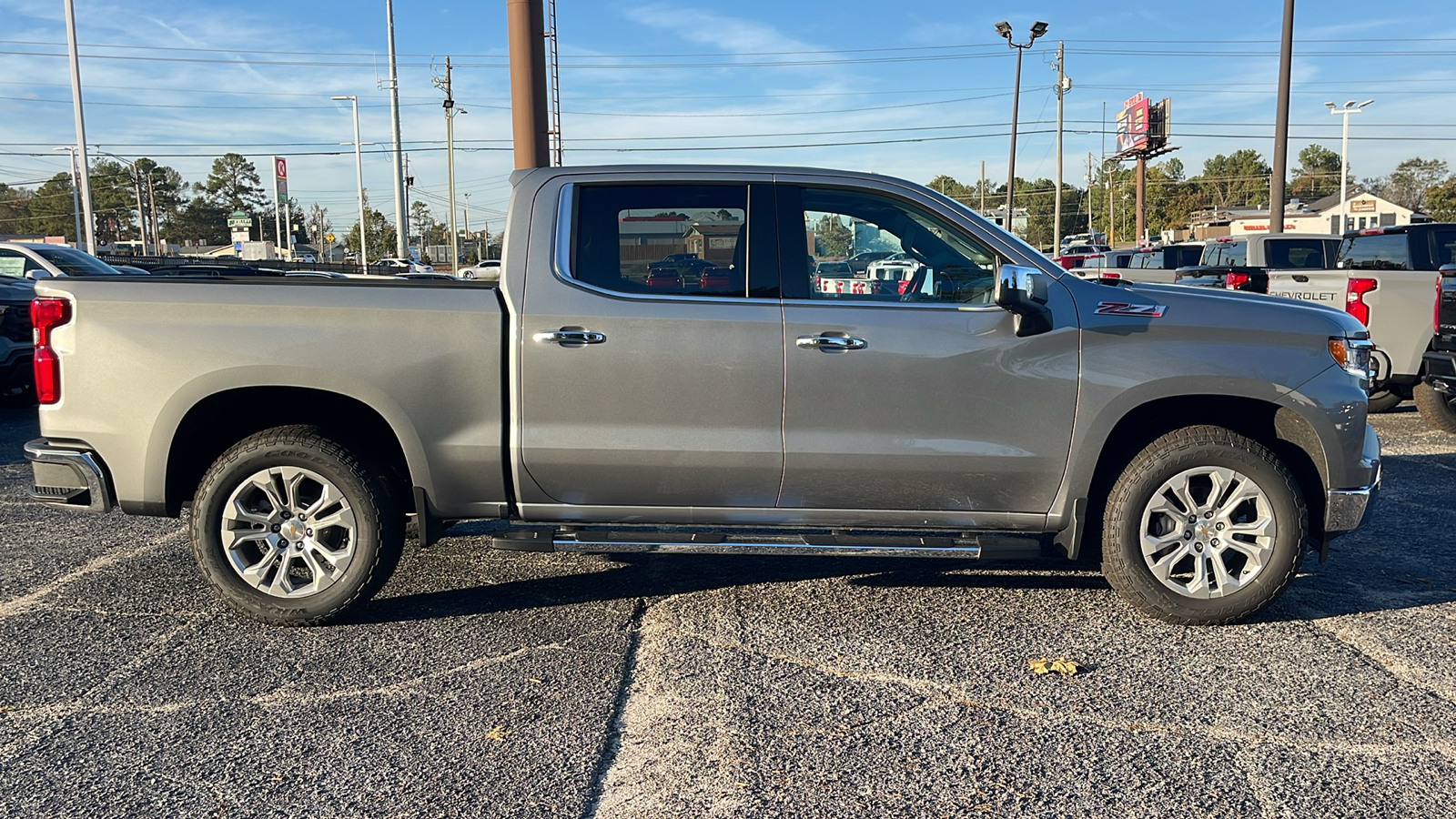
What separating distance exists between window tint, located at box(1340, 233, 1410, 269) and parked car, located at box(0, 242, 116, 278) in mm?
14030

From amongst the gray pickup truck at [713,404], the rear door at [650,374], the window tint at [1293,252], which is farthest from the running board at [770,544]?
the window tint at [1293,252]

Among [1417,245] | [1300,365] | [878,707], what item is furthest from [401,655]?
[1417,245]

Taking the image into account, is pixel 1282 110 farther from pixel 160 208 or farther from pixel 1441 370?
pixel 160 208

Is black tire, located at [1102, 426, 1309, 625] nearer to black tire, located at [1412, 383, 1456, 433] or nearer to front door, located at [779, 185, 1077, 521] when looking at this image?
front door, located at [779, 185, 1077, 521]

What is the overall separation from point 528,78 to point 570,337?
6.18 meters

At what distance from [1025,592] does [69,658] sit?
13.5ft

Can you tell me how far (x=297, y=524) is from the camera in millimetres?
4492

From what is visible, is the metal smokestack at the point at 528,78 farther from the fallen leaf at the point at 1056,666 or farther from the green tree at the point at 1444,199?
the green tree at the point at 1444,199

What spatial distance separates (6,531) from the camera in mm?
6137

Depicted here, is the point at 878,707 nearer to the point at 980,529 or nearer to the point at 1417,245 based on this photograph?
the point at 980,529

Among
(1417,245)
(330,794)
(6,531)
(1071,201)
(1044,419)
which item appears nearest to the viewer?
(330,794)

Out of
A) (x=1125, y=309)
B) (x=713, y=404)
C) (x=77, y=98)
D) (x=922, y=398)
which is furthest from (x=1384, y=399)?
(x=77, y=98)

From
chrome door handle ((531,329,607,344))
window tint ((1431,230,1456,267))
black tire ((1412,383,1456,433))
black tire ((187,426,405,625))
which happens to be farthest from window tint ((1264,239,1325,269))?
black tire ((187,426,405,625))

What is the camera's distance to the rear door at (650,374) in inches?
173
